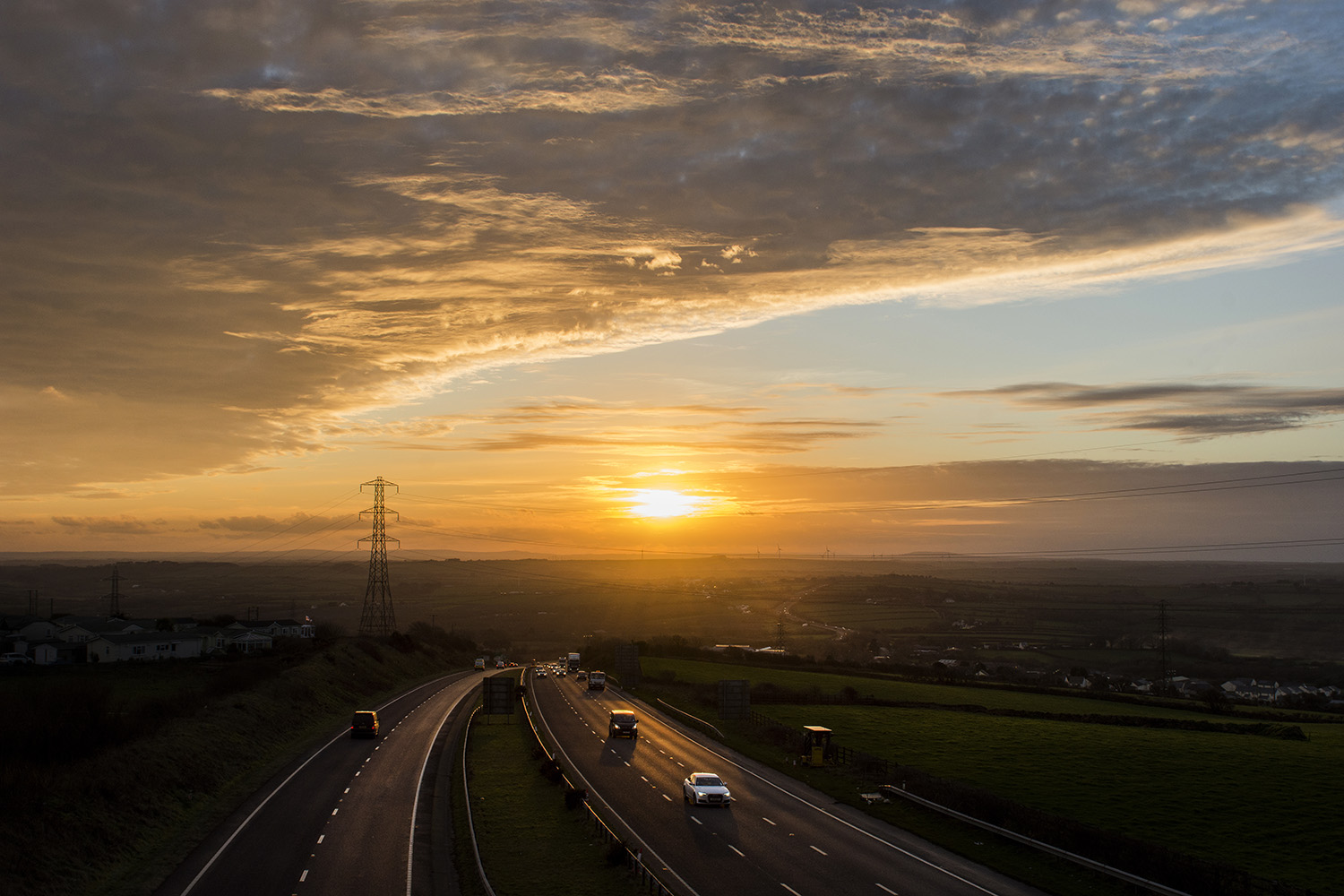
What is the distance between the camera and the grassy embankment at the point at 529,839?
3133 cm

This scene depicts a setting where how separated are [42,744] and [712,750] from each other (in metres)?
40.3

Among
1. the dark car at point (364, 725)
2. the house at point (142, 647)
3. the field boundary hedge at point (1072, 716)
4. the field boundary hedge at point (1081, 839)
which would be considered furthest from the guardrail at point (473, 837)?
the house at point (142, 647)

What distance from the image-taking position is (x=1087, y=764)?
5509cm

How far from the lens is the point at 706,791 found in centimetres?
4338

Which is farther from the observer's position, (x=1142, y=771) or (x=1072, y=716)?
(x=1072, y=716)

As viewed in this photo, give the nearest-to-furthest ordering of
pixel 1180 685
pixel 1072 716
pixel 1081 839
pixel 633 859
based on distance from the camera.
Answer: pixel 633 859 < pixel 1081 839 < pixel 1072 716 < pixel 1180 685

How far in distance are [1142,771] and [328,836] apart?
47633 mm

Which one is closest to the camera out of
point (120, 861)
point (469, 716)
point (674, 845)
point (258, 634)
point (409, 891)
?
point (409, 891)

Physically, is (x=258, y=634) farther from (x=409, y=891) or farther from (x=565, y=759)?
(x=409, y=891)

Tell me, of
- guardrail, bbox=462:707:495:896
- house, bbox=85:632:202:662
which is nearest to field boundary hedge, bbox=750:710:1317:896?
guardrail, bbox=462:707:495:896

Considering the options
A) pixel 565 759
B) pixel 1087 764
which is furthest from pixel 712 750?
pixel 1087 764

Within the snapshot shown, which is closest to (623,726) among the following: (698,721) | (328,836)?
(698,721)

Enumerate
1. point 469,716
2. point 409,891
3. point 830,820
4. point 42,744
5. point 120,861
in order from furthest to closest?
point 469,716
point 42,744
point 830,820
point 120,861
point 409,891

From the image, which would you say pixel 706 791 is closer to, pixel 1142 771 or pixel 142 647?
pixel 1142 771
